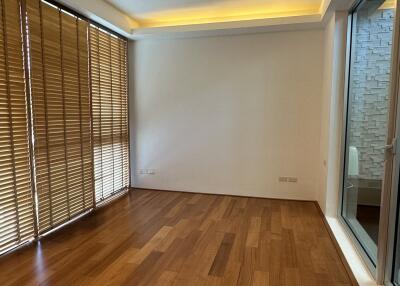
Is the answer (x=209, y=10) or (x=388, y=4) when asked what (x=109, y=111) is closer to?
(x=209, y=10)

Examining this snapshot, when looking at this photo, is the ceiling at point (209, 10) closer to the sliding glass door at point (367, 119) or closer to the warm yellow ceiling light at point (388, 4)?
the sliding glass door at point (367, 119)

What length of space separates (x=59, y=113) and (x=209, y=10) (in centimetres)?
248

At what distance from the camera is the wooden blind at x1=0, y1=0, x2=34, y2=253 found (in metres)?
2.56

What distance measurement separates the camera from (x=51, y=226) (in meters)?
3.20

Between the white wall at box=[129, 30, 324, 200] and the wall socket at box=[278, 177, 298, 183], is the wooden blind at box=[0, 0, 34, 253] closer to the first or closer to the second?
the white wall at box=[129, 30, 324, 200]

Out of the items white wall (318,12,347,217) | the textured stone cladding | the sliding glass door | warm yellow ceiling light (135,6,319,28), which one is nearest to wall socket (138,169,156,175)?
warm yellow ceiling light (135,6,319,28)

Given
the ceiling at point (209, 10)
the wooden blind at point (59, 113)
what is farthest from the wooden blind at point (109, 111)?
the ceiling at point (209, 10)

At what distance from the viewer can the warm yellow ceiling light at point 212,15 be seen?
3.97 m

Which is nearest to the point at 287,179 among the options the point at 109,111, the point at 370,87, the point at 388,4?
the point at 370,87

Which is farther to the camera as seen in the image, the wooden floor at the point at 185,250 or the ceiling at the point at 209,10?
the ceiling at the point at 209,10

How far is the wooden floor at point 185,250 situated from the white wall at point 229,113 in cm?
68

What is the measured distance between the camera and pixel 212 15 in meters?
4.20

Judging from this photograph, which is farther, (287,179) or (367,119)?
(287,179)

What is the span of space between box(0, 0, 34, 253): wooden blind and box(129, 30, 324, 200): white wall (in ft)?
7.34
